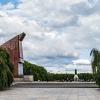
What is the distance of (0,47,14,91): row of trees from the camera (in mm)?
23953

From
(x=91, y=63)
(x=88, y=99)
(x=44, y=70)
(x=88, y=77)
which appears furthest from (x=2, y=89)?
(x=44, y=70)

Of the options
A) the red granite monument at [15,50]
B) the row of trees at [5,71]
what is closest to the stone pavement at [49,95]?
the row of trees at [5,71]

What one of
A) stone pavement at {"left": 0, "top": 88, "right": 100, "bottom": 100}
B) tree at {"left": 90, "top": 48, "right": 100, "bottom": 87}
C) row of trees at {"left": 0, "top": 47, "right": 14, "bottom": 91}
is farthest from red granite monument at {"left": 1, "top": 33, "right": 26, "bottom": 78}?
stone pavement at {"left": 0, "top": 88, "right": 100, "bottom": 100}

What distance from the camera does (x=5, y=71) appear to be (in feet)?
80.3

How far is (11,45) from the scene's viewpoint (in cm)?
4462

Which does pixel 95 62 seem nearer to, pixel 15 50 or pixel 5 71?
pixel 5 71

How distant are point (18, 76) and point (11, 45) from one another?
4757 mm

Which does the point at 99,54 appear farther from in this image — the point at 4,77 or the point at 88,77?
the point at 88,77

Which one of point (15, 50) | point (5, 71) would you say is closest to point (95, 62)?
point (5, 71)

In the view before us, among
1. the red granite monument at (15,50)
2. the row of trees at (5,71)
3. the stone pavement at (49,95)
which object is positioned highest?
the red granite monument at (15,50)

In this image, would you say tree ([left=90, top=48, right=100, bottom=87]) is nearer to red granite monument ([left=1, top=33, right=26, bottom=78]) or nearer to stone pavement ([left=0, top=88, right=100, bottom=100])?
stone pavement ([left=0, top=88, right=100, bottom=100])

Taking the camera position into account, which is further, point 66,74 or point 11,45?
point 66,74

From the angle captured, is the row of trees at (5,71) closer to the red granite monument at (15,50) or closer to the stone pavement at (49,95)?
the stone pavement at (49,95)

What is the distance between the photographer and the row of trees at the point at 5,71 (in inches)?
943
